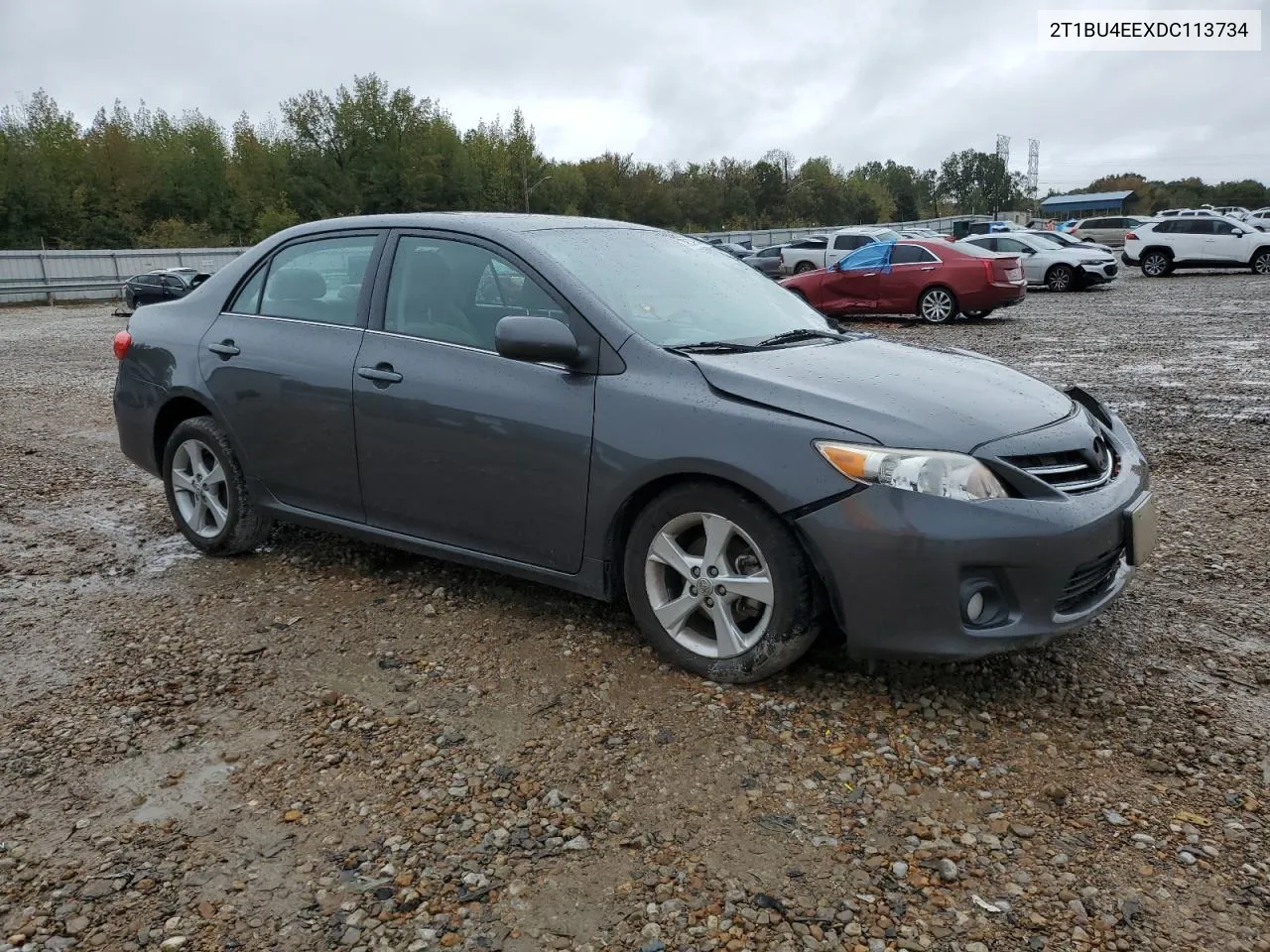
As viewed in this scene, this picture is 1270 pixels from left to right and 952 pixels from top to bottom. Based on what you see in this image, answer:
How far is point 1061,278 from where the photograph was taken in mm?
24656

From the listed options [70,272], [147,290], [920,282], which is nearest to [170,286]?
[147,290]

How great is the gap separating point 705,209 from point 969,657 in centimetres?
9336

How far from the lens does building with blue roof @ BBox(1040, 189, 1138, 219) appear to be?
103000 millimetres

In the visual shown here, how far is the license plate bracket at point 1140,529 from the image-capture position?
11.5ft

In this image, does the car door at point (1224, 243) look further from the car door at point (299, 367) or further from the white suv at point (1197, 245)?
the car door at point (299, 367)

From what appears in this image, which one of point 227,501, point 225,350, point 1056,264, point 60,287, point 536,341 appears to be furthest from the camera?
point 60,287

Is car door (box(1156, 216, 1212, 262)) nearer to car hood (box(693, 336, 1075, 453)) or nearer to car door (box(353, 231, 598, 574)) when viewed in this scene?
car hood (box(693, 336, 1075, 453))

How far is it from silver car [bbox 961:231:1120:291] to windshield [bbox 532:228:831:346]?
69.3 ft

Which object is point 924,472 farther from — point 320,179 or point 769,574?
point 320,179

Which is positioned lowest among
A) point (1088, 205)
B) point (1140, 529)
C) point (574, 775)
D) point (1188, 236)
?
point (574, 775)

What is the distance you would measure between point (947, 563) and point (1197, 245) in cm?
2921

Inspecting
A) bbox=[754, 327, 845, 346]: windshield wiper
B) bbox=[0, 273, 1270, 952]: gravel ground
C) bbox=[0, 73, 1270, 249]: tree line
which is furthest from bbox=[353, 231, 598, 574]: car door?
bbox=[0, 73, 1270, 249]: tree line

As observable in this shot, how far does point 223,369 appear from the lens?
4.88 metres

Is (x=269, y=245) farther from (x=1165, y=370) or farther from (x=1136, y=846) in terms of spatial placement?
(x=1165, y=370)
